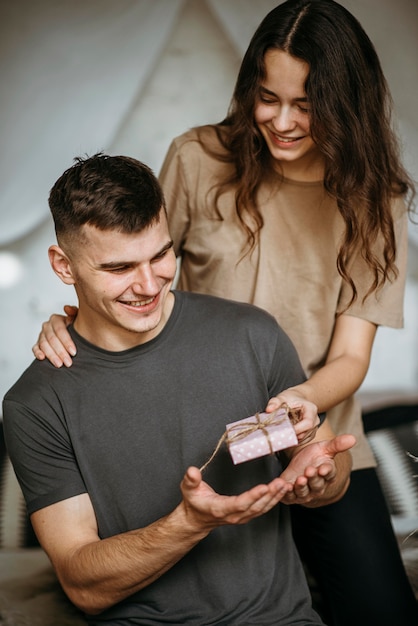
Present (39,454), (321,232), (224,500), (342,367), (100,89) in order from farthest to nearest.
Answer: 1. (100,89)
2. (321,232)
3. (342,367)
4. (39,454)
5. (224,500)

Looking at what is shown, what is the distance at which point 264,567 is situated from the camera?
5.55 feet

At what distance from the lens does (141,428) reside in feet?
5.57

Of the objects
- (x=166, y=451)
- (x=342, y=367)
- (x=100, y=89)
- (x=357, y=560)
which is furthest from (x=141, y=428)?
(x=100, y=89)

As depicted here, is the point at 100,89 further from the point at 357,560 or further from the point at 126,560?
the point at 126,560

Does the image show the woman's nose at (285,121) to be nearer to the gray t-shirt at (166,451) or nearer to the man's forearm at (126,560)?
the gray t-shirt at (166,451)

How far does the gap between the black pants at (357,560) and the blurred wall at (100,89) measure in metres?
1.29

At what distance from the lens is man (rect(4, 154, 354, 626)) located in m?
1.60

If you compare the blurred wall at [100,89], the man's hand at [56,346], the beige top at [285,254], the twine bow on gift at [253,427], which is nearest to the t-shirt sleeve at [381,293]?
the beige top at [285,254]

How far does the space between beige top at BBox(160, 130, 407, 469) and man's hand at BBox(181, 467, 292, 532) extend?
0.73 meters

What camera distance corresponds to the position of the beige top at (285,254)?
81.0 inches

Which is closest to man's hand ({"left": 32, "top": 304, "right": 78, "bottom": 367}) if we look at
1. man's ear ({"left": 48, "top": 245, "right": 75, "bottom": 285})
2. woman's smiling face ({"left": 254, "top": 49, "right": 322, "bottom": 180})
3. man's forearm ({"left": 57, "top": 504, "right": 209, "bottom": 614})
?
man's ear ({"left": 48, "top": 245, "right": 75, "bottom": 285})

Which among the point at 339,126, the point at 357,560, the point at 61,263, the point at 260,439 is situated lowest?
the point at 357,560

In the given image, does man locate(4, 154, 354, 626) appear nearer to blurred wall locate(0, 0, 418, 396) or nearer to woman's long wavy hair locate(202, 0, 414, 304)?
woman's long wavy hair locate(202, 0, 414, 304)

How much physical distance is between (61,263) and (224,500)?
603 millimetres
